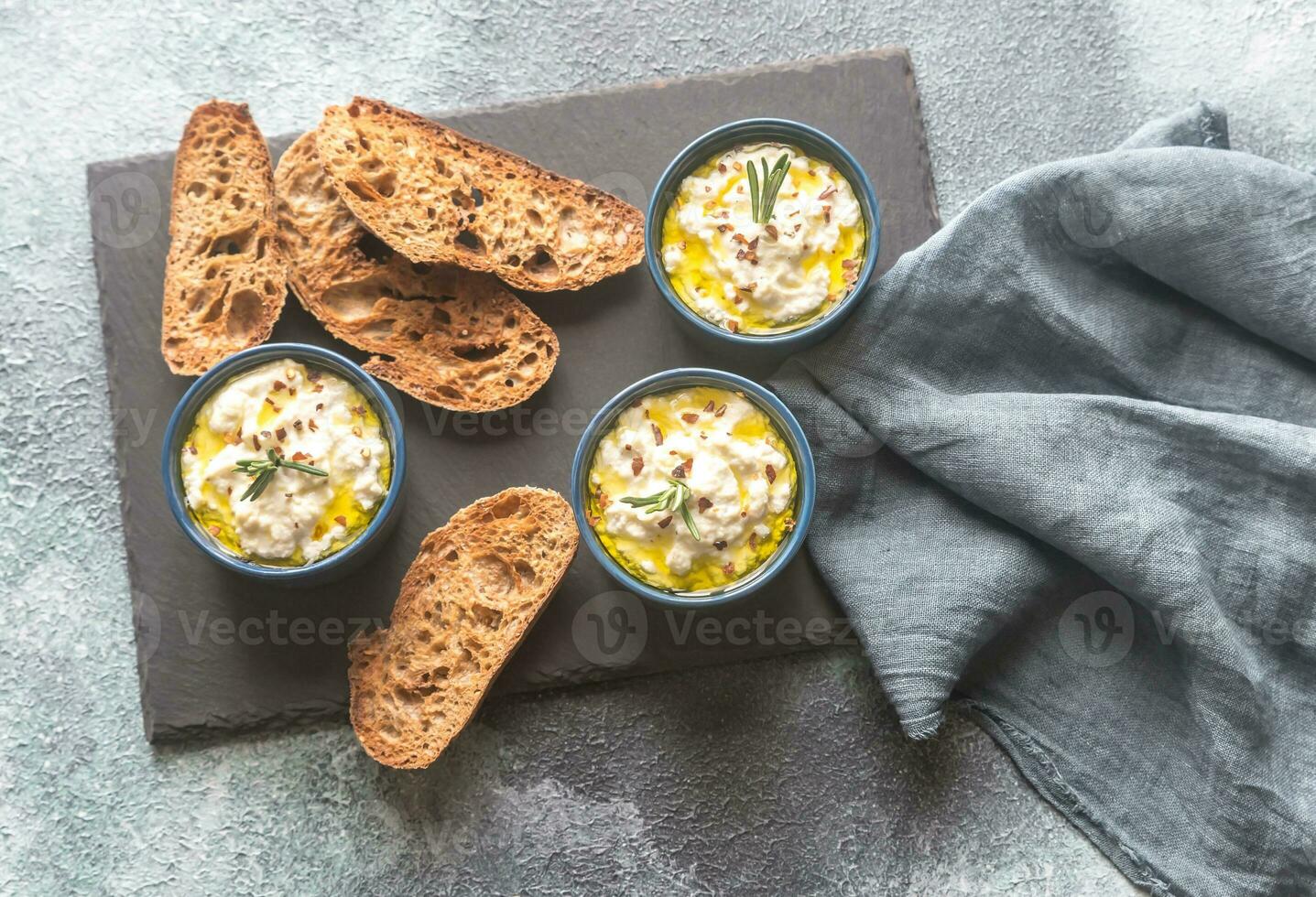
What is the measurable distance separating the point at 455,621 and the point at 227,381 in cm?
61

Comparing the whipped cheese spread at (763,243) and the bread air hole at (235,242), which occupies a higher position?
the whipped cheese spread at (763,243)

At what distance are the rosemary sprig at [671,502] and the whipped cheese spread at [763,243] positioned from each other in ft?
1.17

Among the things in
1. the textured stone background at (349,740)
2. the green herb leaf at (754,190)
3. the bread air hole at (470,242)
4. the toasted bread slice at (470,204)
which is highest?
the green herb leaf at (754,190)

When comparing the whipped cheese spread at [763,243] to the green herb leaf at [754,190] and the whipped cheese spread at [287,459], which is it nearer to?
the green herb leaf at [754,190]

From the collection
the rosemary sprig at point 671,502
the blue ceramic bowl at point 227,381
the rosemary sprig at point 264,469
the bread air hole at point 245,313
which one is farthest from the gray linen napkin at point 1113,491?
the bread air hole at point 245,313

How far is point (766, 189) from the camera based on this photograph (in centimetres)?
191

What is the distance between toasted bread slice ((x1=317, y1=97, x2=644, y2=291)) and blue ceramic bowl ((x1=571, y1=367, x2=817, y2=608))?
0.31 metres

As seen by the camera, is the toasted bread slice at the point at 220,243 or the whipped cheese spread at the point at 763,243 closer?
the whipped cheese spread at the point at 763,243

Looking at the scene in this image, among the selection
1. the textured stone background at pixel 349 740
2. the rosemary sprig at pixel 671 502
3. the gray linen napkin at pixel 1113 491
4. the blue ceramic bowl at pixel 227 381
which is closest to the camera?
the rosemary sprig at pixel 671 502

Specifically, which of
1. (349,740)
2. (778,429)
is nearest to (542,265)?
(778,429)

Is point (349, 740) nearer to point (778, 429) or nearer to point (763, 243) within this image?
point (778, 429)

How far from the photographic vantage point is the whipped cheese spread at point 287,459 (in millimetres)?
1858

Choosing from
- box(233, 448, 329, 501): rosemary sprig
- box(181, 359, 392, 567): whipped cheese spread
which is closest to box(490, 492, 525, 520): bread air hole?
box(181, 359, 392, 567): whipped cheese spread

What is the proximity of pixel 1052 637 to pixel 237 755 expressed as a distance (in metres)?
1.63
